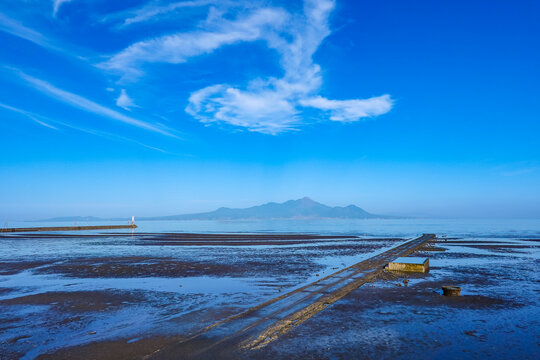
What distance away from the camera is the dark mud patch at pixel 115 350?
675 cm

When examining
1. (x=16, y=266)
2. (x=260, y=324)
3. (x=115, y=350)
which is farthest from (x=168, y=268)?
(x=115, y=350)

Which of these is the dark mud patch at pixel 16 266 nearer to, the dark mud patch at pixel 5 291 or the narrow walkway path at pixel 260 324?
the dark mud patch at pixel 5 291

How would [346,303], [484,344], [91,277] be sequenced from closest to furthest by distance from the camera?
[484,344]
[346,303]
[91,277]

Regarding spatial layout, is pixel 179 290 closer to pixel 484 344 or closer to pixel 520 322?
pixel 484 344

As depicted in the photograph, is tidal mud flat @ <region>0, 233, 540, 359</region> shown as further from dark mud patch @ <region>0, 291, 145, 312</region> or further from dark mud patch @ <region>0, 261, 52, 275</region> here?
dark mud patch @ <region>0, 261, 52, 275</region>

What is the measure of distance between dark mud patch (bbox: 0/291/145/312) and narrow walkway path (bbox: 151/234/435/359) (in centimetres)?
437

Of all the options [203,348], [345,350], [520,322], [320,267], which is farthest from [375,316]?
[320,267]

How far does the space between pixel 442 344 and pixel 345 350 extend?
220 centimetres

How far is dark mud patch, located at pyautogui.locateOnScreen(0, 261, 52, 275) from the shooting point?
18.7 metres

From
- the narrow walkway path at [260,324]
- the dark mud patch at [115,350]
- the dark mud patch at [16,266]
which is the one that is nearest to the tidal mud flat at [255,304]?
the dark mud patch at [115,350]

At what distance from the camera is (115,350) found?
707cm

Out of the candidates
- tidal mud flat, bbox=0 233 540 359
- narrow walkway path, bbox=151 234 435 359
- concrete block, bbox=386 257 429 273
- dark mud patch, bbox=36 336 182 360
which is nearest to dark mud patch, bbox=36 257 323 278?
tidal mud flat, bbox=0 233 540 359

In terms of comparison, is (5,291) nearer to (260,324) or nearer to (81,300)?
(81,300)

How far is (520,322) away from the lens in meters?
9.17
